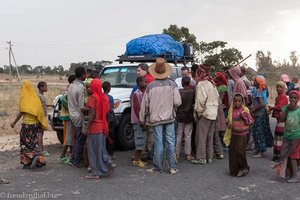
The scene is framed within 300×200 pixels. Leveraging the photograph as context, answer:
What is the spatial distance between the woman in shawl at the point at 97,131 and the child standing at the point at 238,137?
1.98 meters

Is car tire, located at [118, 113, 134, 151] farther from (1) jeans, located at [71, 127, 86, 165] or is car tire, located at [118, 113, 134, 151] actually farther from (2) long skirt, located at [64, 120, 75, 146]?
(1) jeans, located at [71, 127, 86, 165]

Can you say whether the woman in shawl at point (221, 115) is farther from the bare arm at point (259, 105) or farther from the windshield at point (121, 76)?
the windshield at point (121, 76)

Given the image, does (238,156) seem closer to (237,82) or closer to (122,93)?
(237,82)

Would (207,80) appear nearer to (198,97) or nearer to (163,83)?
(198,97)

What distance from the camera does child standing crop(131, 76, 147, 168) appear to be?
683 cm

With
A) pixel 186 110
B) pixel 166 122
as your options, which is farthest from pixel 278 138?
pixel 166 122

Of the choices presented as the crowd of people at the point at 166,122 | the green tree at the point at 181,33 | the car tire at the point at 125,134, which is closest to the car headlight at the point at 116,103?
the car tire at the point at 125,134

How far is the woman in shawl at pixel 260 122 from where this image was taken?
7465 mm

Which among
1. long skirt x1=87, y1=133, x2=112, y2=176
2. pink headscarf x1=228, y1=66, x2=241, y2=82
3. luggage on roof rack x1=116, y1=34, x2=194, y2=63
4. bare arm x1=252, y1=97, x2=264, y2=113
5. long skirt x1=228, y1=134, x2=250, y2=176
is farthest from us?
luggage on roof rack x1=116, y1=34, x2=194, y2=63

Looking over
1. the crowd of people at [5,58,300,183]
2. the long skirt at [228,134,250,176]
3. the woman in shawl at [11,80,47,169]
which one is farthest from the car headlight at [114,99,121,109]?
the long skirt at [228,134,250,176]

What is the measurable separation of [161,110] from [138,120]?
77 centimetres

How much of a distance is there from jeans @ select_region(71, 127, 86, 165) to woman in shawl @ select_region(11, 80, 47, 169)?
0.54 meters

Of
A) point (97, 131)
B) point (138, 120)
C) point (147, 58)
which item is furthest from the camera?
point (147, 58)

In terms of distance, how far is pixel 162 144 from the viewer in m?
6.35
